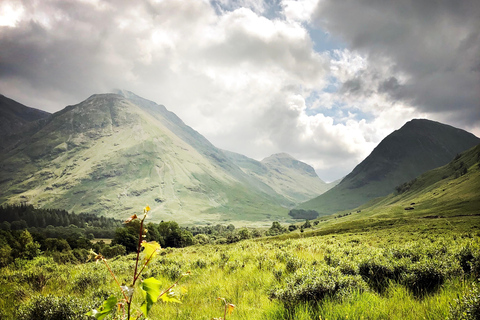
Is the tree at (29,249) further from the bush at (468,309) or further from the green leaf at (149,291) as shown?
the bush at (468,309)

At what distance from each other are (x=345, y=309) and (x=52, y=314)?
6.20 m

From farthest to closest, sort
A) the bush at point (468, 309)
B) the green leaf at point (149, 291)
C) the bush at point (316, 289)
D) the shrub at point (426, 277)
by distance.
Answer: the shrub at point (426, 277)
the bush at point (316, 289)
the bush at point (468, 309)
the green leaf at point (149, 291)

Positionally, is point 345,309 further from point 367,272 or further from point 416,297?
point 367,272

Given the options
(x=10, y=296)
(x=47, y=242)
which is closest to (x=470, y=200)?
(x=10, y=296)

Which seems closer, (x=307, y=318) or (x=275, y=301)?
(x=307, y=318)

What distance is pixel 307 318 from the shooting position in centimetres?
461

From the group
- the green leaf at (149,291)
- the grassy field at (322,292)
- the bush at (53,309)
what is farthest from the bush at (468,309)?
the bush at (53,309)

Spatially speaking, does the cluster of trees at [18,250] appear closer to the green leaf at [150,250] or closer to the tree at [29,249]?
the tree at [29,249]

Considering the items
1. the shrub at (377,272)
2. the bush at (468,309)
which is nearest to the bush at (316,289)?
the shrub at (377,272)

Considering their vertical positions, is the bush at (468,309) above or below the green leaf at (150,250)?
below

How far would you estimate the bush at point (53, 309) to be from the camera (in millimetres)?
4738

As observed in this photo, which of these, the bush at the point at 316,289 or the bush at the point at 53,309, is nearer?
the bush at the point at 53,309

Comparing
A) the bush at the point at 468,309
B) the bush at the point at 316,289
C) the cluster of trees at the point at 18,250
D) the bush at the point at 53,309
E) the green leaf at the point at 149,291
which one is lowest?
the cluster of trees at the point at 18,250

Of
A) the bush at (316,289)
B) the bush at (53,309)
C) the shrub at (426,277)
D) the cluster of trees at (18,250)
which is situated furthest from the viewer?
the cluster of trees at (18,250)
